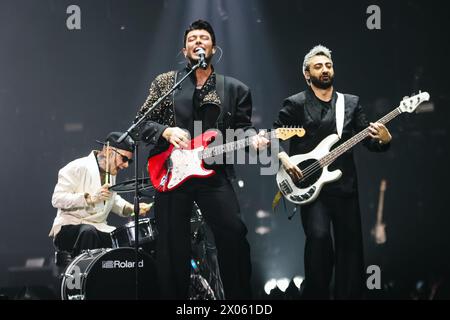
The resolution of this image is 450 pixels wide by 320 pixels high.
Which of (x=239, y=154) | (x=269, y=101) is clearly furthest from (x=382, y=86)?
(x=239, y=154)

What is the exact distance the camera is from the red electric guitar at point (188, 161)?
429 cm

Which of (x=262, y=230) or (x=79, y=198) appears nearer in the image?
(x=79, y=198)

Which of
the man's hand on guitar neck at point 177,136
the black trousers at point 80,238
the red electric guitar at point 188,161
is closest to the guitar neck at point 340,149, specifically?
the red electric guitar at point 188,161

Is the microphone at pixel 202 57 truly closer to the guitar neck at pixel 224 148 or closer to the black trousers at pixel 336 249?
the guitar neck at pixel 224 148

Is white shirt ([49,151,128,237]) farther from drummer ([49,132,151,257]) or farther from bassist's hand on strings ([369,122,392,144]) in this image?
bassist's hand on strings ([369,122,392,144])

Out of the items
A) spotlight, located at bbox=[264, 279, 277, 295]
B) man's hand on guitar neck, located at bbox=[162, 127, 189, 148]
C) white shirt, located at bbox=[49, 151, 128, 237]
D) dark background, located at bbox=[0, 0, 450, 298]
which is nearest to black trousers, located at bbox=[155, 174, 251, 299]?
man's hand on guitar neck, located at bbox=[162, 127, 189, 148]

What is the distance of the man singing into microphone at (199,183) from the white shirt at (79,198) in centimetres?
172

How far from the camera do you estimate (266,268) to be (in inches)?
307

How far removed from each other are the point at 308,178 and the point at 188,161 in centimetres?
95

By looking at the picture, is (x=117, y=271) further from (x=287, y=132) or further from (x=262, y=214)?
(x=262, y=214)

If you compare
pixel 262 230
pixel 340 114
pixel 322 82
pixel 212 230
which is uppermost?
pixel 322 82

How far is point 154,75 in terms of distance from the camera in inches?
288

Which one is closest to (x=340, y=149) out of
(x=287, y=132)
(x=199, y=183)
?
(x=287, y=132)

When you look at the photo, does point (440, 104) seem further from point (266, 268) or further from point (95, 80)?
point (95, 80)
